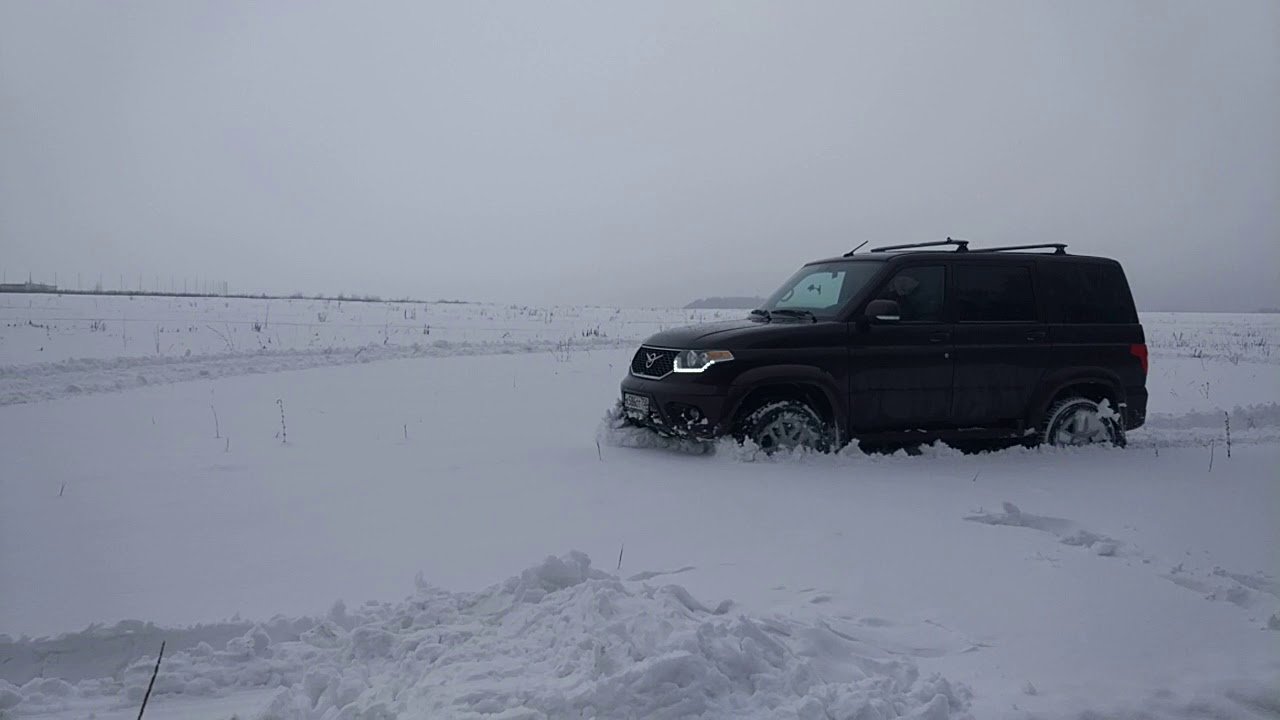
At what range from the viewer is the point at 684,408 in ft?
21.4

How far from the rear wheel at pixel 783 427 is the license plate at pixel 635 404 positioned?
888 millimetres

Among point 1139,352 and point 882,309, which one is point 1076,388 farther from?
point 882,309

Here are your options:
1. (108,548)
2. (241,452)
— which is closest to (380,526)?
(108,548)

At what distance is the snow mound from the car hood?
3392mm

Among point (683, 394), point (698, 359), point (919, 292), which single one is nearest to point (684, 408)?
point (683, 394)

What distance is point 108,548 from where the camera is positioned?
4.21 meters

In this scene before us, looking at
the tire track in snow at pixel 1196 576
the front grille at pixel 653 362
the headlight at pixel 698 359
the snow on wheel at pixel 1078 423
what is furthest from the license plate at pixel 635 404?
the snow on wheel at pixel 1078 423

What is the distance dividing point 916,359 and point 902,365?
0.49 feet

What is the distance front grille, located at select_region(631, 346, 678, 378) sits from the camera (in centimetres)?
679

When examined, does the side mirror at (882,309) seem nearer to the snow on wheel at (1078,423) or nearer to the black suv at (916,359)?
the black suv at (916,359)

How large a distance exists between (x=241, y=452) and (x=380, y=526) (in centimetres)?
282

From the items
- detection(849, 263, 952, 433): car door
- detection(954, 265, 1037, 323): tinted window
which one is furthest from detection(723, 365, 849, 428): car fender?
detection(954, 265, 1037, 323): tinted window

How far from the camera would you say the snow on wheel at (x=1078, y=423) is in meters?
7.17

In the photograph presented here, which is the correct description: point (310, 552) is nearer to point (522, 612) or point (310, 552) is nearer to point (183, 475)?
point (522, 612)
